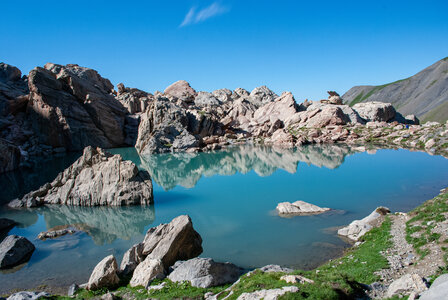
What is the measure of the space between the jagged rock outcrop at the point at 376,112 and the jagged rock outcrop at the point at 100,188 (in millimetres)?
75553

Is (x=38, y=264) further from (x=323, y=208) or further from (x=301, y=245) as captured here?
(x=323, y=208)

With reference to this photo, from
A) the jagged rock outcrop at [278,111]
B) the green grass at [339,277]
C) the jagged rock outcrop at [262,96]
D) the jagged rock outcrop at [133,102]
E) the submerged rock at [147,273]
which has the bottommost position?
the green grass at [339,277]

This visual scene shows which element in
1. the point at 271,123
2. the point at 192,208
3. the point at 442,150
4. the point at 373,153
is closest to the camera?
the point at 192,208

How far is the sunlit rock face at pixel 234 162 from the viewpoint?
45.8 metres

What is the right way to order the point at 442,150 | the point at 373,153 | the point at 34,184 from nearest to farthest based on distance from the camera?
the point at 34,184 → the point at 442,150 → the point at 373,153

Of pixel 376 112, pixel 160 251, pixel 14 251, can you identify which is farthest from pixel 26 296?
pixel 376 112

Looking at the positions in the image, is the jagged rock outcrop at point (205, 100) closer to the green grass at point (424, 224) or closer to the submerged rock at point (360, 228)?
the submerged rock at point (360, 228)

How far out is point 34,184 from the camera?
41.6 metres

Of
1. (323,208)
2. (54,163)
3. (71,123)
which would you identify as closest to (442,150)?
(323,208)

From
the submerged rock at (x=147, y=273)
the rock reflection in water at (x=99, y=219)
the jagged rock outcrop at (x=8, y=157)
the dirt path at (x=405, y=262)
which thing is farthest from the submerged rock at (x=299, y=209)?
the jagged rock outcrop at (x=8, y=157)

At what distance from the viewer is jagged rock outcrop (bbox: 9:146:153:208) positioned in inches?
1160

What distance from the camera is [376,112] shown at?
288 ft

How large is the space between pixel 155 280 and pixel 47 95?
80.0 metres

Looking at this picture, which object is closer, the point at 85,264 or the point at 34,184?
the point at 85,264
